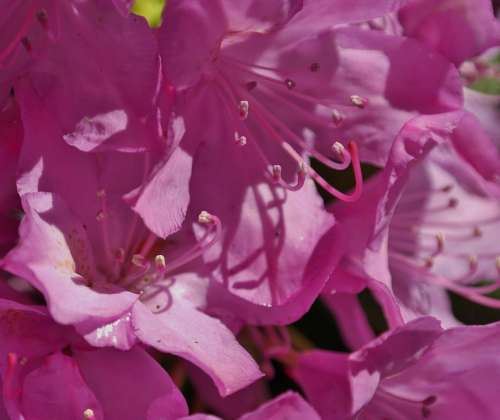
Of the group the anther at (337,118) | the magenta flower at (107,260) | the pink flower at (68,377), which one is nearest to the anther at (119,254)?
the magenta flower at (107,260)

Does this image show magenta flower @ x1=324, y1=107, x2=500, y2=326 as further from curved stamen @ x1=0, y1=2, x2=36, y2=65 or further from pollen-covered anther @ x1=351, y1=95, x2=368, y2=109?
curved stamen @ x1=0, y1=2, x2=36, y2=65

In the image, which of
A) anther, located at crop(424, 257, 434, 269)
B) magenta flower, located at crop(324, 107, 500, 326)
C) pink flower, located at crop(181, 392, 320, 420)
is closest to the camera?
pink flower, located at crop(181, 392, 320, 420)

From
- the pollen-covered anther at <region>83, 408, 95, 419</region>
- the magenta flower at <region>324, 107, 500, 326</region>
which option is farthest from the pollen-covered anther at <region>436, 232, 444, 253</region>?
the pollen-covered anther at <region>83, 408, 95, 419</region>

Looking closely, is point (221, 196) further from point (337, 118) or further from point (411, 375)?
point (411, 375)

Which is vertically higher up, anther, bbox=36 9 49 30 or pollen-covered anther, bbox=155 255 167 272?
anther, bbox=36 9 49 30

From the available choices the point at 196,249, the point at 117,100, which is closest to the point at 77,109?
the point at 117,100

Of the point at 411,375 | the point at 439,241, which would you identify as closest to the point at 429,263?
the point at 439,241

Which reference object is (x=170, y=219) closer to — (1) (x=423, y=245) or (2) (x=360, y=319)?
(2) (x=360, y=319)
